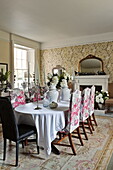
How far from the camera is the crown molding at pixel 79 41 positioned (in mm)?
6031

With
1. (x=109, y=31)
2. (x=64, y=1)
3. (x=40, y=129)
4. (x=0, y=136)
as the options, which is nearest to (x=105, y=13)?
(x=64, y=1)

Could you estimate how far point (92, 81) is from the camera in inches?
248

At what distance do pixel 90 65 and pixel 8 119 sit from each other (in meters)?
4.91

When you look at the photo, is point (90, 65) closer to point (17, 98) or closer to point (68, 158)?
point (17, 98)

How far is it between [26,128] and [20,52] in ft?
16.7

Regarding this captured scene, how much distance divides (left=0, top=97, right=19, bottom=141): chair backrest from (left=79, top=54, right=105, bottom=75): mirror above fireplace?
183 inches

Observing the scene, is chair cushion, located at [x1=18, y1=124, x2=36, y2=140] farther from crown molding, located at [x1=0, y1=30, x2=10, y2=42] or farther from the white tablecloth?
crown molding, located at [x1=0, y1=30, x2=10, y2=42]

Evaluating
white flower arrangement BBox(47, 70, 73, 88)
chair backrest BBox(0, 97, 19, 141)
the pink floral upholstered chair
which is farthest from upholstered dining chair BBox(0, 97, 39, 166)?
white flower arrangement BBox(47, 70, 73, 88)

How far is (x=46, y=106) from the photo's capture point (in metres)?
2.79

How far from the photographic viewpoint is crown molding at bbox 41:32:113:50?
603 centimetres

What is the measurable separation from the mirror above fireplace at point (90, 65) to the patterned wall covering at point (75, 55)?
0.46 ft

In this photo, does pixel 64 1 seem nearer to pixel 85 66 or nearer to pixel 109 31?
pixel 109 31

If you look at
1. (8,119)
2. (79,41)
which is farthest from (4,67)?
(8,119)

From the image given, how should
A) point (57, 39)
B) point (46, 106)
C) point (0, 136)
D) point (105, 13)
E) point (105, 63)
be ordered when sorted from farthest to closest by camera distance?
point (57, 39) < point (105, 63) < point (105, 13) < point (0, 136) < point (46, 106)
